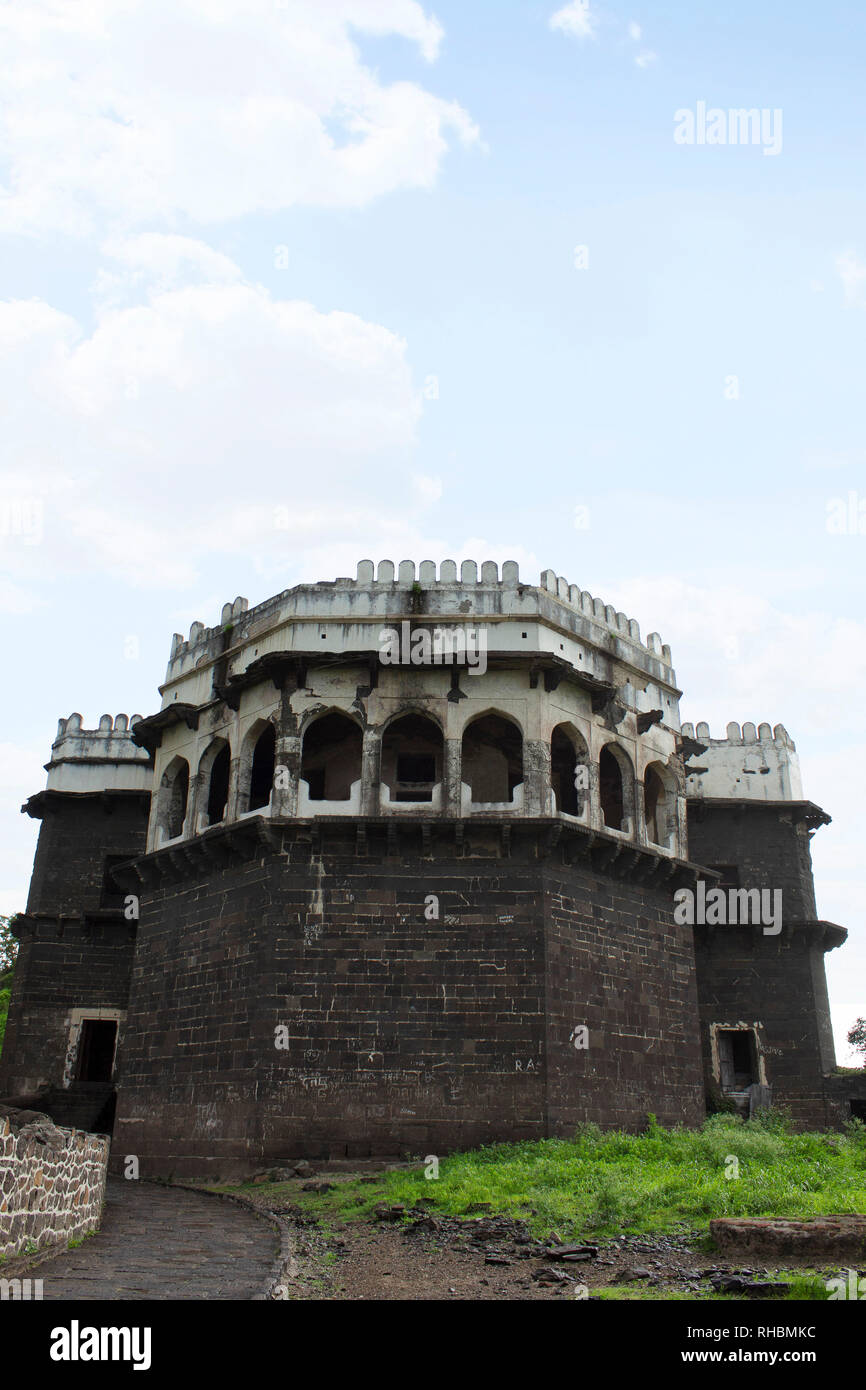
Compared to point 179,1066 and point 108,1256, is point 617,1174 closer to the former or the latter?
point 108,1256

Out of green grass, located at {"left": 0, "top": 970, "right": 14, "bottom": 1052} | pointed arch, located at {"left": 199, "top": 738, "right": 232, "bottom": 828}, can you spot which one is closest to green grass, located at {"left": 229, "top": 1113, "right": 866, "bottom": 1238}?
pointed arch, located at {"left": 199, "top": 738, "right": 232, "bottom": 828}

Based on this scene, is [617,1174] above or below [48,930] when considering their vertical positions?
below

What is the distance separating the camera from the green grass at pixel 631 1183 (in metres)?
10.7

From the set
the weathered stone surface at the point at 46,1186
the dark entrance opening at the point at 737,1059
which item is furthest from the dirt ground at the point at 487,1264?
the dark entrance opening at the point at 737,1059

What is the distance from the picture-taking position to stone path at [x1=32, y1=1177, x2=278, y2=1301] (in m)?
7.48

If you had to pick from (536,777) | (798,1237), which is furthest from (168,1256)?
(536,777)

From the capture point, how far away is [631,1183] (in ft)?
39.8

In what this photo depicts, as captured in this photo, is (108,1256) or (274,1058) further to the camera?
(274,1058)

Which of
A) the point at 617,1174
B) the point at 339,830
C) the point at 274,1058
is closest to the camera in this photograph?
the point at 617,1174

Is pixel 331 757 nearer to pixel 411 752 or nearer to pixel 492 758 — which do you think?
pixel 411 752
